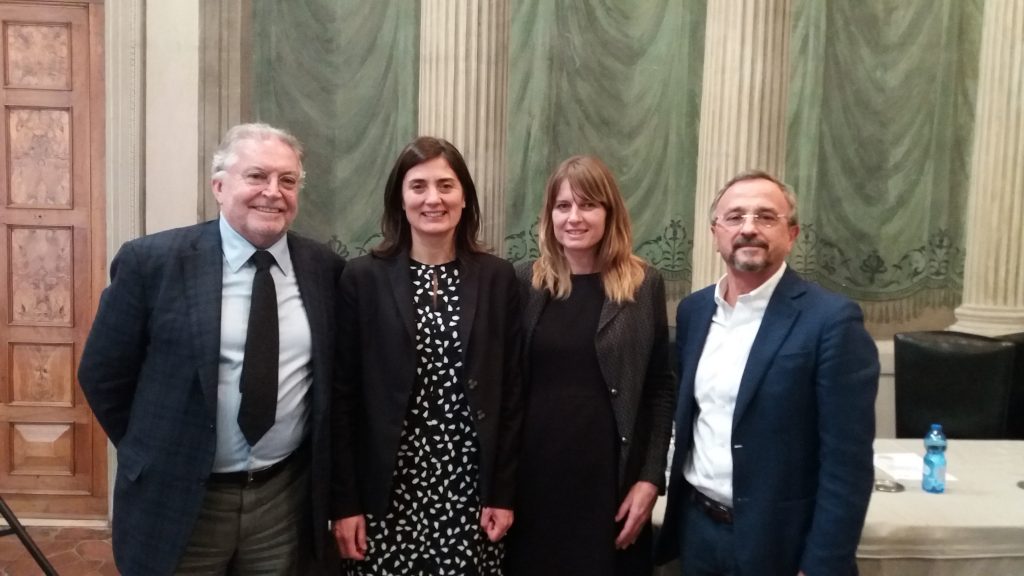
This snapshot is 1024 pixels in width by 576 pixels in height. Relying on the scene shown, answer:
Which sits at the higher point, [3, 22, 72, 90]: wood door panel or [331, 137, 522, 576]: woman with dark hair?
[3, 22, 72, 90]: wood door panel

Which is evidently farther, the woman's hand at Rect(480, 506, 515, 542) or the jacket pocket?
the woman's hand at Rect(480, 506, 515, 542)

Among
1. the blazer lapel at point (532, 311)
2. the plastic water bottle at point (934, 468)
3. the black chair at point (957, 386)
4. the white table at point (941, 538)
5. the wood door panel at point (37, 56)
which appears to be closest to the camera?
the blazer lapel at point (532, 311)

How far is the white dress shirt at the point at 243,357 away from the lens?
74.0 inches

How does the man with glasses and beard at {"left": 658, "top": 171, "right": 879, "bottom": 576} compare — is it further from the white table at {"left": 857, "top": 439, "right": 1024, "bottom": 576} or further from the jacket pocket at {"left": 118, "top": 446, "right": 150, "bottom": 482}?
the jacket pocket at {"left": 118, "top": 446, "right": 150, "bottom": 482}

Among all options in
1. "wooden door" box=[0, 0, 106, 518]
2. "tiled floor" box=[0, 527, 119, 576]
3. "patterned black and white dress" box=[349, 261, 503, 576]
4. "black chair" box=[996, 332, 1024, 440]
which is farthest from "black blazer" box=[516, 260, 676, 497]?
"wooden door" box=[0, 0, 106, 518]

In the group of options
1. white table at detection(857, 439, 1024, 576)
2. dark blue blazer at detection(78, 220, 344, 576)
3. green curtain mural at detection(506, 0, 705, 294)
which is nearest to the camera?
dark blue blazer at detection(78, 220, 344, 576)

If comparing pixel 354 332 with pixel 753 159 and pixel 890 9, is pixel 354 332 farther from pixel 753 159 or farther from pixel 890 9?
pixel 890 9

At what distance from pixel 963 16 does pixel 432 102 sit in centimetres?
396

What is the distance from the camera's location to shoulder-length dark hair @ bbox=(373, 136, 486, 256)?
1.98 meters

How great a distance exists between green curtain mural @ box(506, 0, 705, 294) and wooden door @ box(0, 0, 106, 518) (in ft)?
8.44

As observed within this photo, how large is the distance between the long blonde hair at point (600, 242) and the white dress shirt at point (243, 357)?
622mm

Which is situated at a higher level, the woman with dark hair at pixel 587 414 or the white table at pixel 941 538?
the woman with dark hair at pixel 587 414

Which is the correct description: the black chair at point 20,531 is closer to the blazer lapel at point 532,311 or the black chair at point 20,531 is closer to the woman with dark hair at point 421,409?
the woman with dark hair at point 421,409

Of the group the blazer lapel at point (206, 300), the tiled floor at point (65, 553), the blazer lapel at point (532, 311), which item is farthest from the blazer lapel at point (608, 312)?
the tiled floor at point (65, 553)
